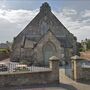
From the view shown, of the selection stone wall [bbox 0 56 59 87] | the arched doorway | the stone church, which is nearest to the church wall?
the stone church

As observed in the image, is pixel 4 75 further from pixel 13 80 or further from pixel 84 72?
pixel 84 72

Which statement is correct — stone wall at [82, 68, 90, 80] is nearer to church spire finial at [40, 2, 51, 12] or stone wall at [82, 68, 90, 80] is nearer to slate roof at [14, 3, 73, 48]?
slate roof at [14, 3, 73, 48]

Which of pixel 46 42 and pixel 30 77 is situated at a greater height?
pixel 46 42

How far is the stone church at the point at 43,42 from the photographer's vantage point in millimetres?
31156

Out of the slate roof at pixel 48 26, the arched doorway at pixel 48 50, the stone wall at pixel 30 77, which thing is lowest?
the stone wall at pixel 30 77

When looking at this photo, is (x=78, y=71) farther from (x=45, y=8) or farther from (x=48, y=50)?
(x=45, y=8)

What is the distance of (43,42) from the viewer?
3078 cm

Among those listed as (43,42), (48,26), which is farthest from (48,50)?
(48,26)

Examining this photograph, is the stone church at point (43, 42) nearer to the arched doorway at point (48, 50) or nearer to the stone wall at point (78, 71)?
the arched doorway at point (48, 50)

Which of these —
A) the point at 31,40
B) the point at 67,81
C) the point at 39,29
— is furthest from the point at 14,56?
the point at 67,81

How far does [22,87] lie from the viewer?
598 inches

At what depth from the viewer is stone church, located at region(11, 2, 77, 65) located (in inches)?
1227

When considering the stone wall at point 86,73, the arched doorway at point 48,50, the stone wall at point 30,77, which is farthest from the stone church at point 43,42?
the stone wall at point 30,77

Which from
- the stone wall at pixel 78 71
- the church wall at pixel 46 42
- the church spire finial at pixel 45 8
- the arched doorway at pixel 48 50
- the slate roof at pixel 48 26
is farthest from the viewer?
the church spire finial at pixel 45 8
